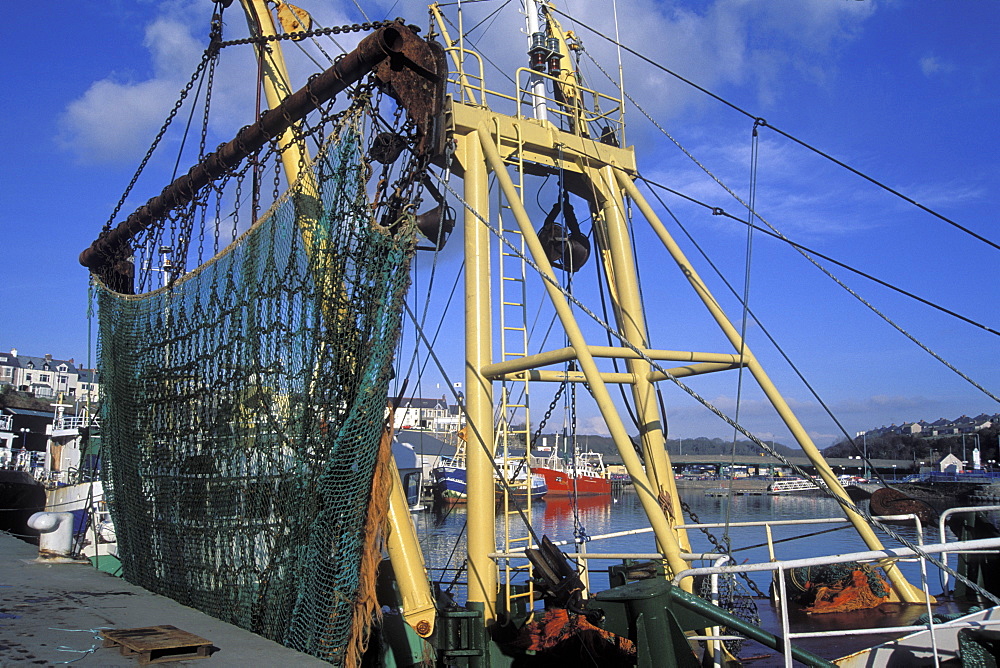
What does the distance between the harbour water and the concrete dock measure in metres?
2.62

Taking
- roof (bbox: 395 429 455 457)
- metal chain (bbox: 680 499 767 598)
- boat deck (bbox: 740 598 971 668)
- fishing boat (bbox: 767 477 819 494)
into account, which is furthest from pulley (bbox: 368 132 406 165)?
fishing boat (bbox: 767 477 819 494)

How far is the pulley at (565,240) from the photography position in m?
10.5

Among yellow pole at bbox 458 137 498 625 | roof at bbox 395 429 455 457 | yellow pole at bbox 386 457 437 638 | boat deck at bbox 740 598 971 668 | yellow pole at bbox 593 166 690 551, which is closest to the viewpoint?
boat deck at bbox 740 598 971 668

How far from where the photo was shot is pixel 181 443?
25.5 ft

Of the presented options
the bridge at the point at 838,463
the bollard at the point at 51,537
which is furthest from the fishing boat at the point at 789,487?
the bollard at the point at 51,537

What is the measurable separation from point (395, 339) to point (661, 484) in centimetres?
499

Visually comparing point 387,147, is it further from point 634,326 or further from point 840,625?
point 840,625

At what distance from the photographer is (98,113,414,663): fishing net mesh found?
583cm

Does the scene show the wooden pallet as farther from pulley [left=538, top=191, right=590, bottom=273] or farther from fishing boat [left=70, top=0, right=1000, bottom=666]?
pulley [left=538, top=191, right=590, bottom=273]

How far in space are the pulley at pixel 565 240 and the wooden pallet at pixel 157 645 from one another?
6.66 metres

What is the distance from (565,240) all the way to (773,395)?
10.9 feet

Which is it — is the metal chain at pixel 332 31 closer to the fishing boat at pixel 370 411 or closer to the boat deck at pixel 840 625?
the fishing boat at pixel 370 411

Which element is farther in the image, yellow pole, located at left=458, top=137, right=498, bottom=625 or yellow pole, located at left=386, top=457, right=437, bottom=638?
yellow pole, located at left=458, top=137, right=498, bottom=625

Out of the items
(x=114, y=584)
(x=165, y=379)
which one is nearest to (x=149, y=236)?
(x=165, y=379)
